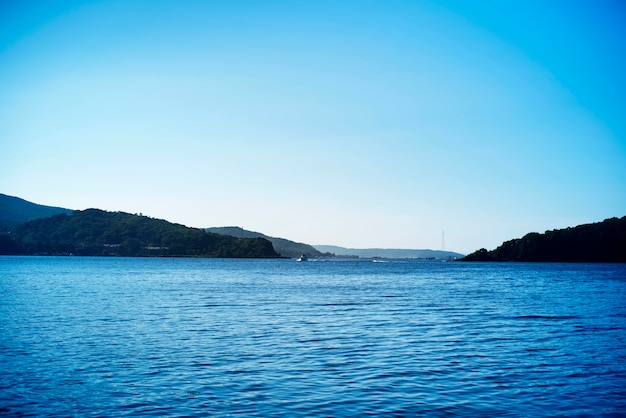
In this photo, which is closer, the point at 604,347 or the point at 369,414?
the point at 369,414

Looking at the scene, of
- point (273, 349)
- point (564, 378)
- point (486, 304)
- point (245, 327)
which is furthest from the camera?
point (486, 304)

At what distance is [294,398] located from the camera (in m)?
17.3

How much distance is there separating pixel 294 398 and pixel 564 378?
12.0 meters

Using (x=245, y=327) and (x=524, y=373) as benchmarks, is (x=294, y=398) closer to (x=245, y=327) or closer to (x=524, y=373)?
(x=524, y=373)

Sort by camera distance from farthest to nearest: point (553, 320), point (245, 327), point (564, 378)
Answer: point (553, 320) → point (245, 327) → point (564, 378)

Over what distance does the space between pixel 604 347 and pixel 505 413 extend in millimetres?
16607

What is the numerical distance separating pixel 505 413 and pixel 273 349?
42.8 ft

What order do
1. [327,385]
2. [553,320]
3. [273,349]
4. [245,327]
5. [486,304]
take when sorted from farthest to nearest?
[486,304]
[553,320]
[245,327]
[273,349]
[327,385]

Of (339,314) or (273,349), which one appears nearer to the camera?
(273,349)

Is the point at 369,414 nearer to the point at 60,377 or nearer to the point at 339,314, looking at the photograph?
the point at 60,377

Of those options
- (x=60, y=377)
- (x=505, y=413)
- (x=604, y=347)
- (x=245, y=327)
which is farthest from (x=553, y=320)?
(x=60, y=377)

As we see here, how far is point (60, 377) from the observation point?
65.7ft

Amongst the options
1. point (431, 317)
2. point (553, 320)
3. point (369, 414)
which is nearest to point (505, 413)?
point (369, 414)

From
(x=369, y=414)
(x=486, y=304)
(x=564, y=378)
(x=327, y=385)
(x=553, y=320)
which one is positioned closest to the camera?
(x=369, y=414)
